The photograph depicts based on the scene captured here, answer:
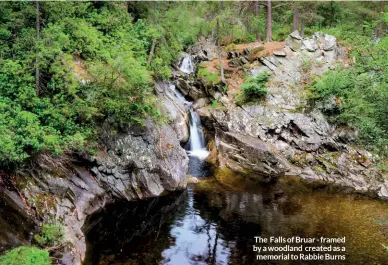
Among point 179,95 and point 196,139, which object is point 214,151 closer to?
point 196,139

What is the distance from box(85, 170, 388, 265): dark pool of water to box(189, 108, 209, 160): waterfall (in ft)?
12.7

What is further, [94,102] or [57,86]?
[94,102]

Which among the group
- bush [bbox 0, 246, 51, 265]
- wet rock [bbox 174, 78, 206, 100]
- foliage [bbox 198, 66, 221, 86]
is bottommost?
bush [bbox 0, 246, 51, 265]

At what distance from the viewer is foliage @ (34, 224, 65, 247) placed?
891cm

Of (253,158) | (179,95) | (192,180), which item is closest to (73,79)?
(192,180)

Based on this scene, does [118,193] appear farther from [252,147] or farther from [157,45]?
[157,45]

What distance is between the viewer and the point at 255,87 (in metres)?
21.7

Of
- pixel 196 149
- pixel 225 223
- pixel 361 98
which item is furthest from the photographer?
pixel 196 149

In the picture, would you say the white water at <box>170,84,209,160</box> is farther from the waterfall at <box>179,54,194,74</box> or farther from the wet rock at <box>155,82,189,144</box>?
the waterfall at <box>179,54,194,74</box>

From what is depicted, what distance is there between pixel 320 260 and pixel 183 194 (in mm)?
7016

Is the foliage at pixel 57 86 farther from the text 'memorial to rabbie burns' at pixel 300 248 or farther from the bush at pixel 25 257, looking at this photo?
the text 'memorial to rabbie burns' at pixel 300 248

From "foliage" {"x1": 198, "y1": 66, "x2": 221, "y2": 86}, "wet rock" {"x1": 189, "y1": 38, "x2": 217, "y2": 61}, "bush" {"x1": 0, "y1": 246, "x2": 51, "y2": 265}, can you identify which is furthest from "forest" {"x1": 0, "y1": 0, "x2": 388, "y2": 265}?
"wet rock" {"x1": 189, "y1": 38, "x2": 217, "y2": 61}

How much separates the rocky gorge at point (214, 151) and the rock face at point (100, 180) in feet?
0.14

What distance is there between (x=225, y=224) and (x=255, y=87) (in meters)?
11.6
